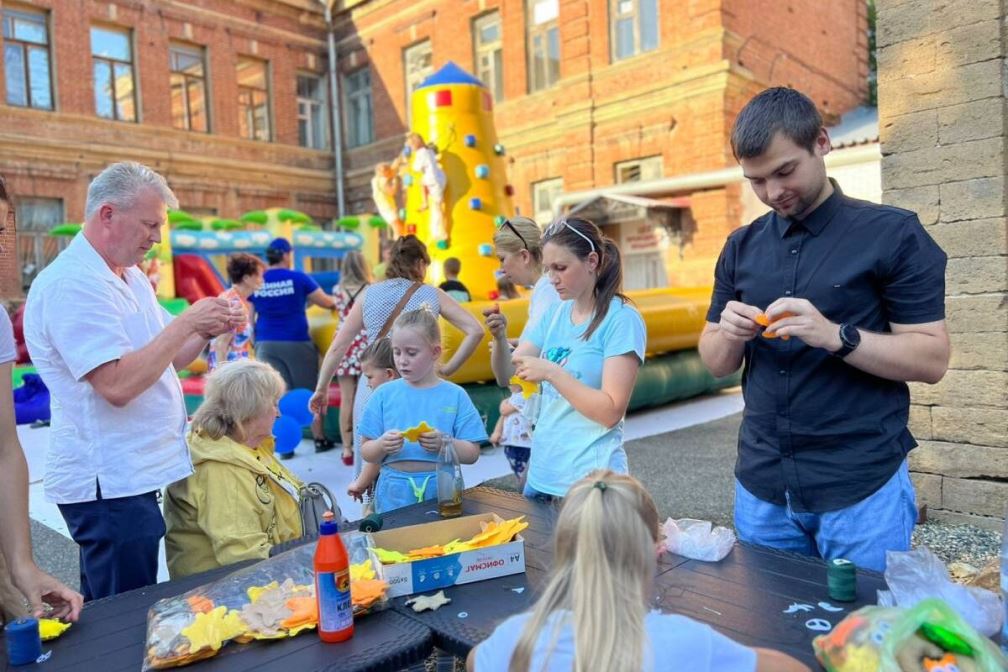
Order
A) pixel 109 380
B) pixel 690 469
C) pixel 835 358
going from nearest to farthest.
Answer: pixel 835 358, pixel 109 380, pixel 690 469

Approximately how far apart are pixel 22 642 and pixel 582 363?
5.50ft

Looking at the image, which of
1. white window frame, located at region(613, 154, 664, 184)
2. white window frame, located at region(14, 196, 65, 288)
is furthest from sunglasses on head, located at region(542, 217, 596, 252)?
white window frame, located at region(14, 196, 65, 288)

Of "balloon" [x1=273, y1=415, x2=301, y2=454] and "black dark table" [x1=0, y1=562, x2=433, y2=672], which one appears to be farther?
"balloon" [x1=273, y1=415, x2=301, y2=454]

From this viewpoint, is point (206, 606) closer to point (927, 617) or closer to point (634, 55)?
point (927, 617)

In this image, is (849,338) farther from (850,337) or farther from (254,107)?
(254,107)

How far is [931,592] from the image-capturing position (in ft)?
5.21

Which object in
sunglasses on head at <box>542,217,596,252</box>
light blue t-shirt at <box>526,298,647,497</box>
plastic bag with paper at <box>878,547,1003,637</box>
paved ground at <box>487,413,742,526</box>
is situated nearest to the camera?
plastic bag with paper at <box>878,547,1003,637</box>

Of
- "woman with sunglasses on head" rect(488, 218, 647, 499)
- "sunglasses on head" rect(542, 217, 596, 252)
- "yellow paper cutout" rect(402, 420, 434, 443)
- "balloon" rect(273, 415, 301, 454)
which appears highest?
"sunglasses on head" rect(542, 217, 596, 252)

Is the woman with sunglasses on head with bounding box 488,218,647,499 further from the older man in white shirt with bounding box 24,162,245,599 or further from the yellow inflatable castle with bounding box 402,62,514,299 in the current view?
the yellow inflatable castle with bounding box 402,62,514,299

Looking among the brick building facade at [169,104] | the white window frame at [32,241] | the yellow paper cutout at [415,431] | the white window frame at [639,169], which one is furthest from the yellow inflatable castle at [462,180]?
the white window frame at [32,241]

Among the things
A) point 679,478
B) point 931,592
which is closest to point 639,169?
point 679,478

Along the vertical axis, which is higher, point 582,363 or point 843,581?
point 582,363

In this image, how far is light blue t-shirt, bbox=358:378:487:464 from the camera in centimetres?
299

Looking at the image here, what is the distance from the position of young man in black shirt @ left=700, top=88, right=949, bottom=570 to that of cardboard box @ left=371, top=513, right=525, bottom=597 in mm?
722
